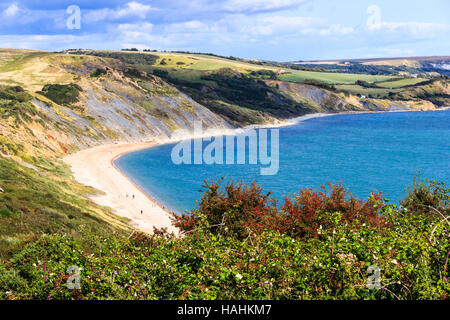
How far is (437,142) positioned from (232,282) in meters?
105

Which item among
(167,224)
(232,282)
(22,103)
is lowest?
(167,224)

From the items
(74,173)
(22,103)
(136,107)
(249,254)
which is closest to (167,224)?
(74,173)

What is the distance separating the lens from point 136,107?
10000 centimetres

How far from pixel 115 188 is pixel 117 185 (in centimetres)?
169

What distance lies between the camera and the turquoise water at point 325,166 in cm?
5462

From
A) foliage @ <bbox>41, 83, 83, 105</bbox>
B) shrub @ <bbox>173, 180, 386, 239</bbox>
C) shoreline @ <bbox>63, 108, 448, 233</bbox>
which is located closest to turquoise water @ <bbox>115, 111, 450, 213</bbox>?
shoreline @ <bbox>63, 108, 448, 233</bbox>

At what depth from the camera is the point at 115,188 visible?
5022cm

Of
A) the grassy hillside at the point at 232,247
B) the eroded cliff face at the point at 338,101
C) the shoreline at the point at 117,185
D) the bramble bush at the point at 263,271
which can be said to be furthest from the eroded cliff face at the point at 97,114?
the eroded cliff face at the point at 338,101

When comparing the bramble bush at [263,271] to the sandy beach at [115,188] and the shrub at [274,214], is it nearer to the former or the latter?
the shrub at [274,214]

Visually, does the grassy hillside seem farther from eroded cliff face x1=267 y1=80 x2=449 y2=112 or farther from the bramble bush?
eroded cliff face x1=267 y1=80 x2=449 y2=112

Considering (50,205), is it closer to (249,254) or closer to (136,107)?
(249,254)

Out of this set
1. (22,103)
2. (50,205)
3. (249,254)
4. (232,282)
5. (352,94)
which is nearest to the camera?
(232,282)
